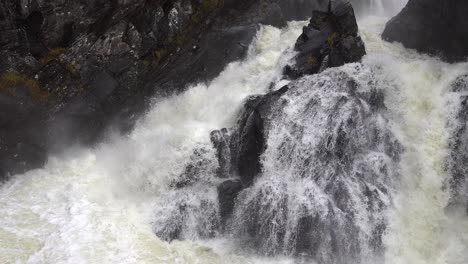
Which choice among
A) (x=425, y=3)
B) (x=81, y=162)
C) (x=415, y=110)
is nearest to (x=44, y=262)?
(x=81, y=162)

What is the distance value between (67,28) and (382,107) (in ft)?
39.7

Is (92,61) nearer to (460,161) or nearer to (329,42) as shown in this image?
(329,42)

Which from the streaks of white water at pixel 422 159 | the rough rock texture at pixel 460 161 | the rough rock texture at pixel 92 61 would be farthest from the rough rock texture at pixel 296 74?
the rough rock texture at pixel 92 61

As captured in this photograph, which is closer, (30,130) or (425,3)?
(30,130)

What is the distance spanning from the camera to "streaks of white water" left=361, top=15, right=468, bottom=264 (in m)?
13.6

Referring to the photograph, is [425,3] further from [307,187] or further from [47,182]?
[47,182]

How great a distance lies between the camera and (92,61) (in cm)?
1689

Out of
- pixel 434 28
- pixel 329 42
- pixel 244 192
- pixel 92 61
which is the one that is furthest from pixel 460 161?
pixel 92 61

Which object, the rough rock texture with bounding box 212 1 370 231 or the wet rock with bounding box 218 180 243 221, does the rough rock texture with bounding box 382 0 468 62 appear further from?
the wet rock with bounding box 218 180 243 221

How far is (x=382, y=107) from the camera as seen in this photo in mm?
16234

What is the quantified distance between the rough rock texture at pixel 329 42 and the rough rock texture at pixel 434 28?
323 cm

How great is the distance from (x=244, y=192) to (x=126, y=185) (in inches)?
172

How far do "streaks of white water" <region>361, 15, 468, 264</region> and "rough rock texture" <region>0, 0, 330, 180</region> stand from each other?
6784 mm

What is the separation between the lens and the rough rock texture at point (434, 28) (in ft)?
59.3
